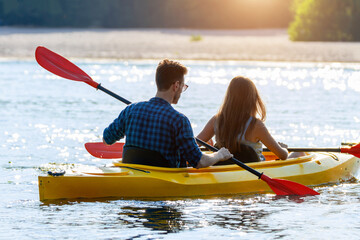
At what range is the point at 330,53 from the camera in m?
30.3

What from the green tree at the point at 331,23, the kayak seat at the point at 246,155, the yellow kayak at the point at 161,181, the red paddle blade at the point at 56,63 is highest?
the green tree at the point at 331,23

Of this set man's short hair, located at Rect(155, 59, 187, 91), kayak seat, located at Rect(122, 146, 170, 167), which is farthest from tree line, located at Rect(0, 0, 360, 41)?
man's short hair, located at Rect(155, 59, 187, 91)

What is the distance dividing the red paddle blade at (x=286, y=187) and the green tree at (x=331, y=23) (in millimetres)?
37304

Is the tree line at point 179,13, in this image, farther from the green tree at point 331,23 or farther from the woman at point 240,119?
the woman at point 240,119

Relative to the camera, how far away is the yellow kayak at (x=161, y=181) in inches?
213

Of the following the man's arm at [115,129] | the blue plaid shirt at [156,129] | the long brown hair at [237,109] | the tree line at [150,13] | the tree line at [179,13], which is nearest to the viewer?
the blue plaid shirt at [156,129]

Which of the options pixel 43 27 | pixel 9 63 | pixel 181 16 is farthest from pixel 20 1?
pixel 9 63

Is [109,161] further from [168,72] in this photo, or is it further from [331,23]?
[331,23]

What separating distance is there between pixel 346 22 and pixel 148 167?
38.7 m

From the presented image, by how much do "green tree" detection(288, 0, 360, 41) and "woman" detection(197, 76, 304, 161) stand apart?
123 ft

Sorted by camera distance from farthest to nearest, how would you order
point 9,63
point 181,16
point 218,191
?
point 181,16
point 9,63
point 218,191

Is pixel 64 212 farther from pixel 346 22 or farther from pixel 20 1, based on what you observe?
pixel 20 1

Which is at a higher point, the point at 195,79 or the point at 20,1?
the point at 20,1

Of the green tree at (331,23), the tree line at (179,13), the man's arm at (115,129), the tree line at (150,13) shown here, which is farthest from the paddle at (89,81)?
the tree line at (179,13)
